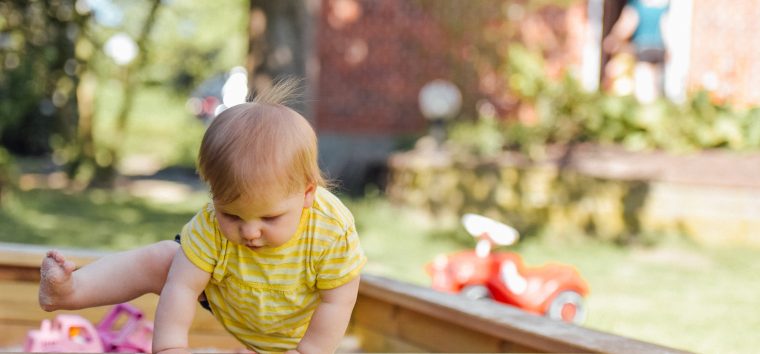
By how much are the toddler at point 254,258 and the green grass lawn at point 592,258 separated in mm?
2395

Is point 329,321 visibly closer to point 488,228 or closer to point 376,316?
point 376,316

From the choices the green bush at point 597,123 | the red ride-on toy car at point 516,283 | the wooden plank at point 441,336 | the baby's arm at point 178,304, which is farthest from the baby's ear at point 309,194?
the green bush at point 597,123

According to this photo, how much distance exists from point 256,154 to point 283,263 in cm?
36

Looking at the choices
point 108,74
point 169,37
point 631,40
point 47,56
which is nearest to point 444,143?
point 631,40

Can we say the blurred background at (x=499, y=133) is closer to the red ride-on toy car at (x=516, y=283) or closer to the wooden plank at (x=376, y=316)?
the red ride-on toy car at (x=516, y=283)

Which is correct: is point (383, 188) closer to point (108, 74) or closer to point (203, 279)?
point (108, 74)

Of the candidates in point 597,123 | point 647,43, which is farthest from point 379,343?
point 647,43

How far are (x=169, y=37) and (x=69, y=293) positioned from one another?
22.8 meters

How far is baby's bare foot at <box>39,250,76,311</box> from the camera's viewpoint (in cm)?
206

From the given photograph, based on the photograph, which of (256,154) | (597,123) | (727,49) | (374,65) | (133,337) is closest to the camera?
(256,154)

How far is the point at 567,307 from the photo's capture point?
4098mm

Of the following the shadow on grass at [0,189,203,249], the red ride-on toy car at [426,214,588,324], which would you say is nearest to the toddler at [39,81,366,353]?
the red ride-on toy car at [426,214,588,324]

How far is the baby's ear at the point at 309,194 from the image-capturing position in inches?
77.4

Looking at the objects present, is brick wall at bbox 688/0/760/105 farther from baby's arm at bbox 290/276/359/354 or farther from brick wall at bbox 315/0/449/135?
baby's arm at bbox 290/276/359/354
